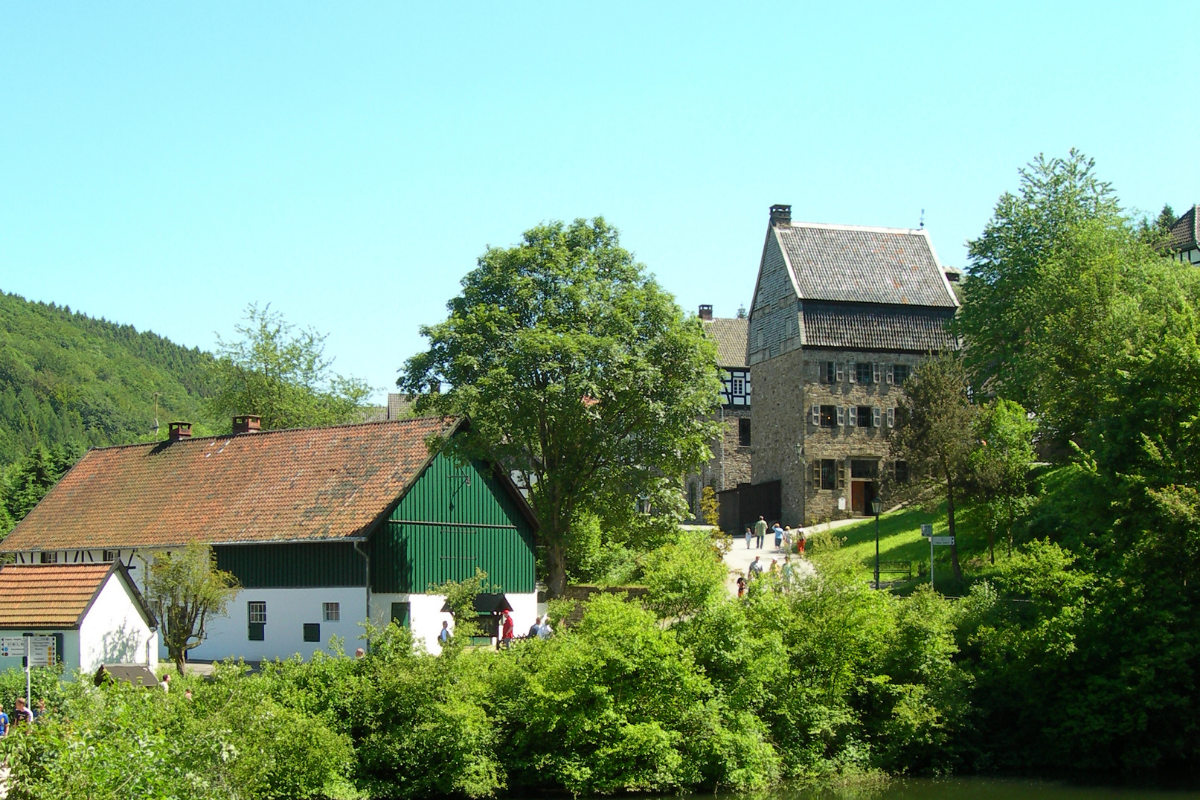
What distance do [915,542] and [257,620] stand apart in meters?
23.0

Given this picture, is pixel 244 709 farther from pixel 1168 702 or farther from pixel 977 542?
pixel 977 542

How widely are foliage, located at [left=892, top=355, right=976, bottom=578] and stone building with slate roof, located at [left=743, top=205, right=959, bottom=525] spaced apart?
1470cm

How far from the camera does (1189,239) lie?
210 ft

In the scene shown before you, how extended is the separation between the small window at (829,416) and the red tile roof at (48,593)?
117 feet

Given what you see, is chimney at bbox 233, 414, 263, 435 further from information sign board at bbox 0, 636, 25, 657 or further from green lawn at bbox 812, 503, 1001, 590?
green lawn at bbox 812, 503, 1001, 590

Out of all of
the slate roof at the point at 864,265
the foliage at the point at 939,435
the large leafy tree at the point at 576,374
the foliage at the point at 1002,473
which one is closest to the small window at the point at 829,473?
the slate roof at the point at 864,265

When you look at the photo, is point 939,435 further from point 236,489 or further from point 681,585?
point 236,489

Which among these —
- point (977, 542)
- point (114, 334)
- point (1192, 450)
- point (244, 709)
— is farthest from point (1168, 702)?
point (114, 334)

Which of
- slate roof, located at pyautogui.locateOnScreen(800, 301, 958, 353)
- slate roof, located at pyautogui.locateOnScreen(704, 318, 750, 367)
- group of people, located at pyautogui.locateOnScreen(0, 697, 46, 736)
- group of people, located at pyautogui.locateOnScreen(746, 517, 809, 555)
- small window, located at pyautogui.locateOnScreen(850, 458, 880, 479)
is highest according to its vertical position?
slate roof, located at pyautogui.locateOnScreen(704, 318, 750, 367)

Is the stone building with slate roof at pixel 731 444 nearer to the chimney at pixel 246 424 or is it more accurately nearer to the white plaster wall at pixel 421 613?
the chimney at pixel 246 424

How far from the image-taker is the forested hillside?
148125mm

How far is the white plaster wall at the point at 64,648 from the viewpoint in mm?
29312

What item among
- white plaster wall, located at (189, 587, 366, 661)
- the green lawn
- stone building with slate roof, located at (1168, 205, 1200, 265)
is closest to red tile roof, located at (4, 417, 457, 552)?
white plaster wall, located at (189, 587, 366, 661)

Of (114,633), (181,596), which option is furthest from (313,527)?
(114,633)
